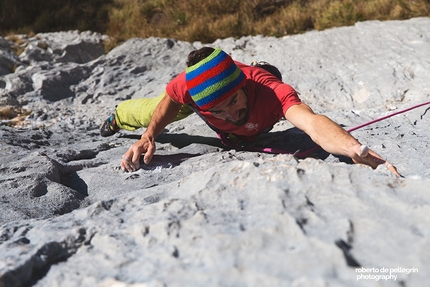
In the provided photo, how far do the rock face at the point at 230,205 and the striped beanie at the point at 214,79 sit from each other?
12.1 inches

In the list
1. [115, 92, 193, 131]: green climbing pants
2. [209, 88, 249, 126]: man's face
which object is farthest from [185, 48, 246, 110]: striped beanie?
[115, 92, 193, 131]: green climbing pants

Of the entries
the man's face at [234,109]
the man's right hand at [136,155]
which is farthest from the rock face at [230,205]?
the man's face at [234,109]

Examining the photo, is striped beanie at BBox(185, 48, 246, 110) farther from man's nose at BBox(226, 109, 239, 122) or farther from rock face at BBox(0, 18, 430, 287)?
rock face at BBox(0, 18, 430, 287)

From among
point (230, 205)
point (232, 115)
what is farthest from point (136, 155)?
point (230, 205)

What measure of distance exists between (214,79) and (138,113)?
1.05 meters

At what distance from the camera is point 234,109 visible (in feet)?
7.05

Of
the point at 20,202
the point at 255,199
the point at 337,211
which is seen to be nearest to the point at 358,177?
the point at 337,211

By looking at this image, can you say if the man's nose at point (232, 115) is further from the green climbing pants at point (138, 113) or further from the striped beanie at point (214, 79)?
the green climbing pants at point (138, 113)

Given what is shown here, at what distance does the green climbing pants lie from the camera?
2.77 meters

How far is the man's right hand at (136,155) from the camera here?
→ 7.13ft

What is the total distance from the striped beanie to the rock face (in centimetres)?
31

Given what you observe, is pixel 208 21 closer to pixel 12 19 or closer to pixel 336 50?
pixel 336 50

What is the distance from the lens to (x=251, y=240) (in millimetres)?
1034

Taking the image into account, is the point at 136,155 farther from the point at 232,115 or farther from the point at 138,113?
the point at 138,113
